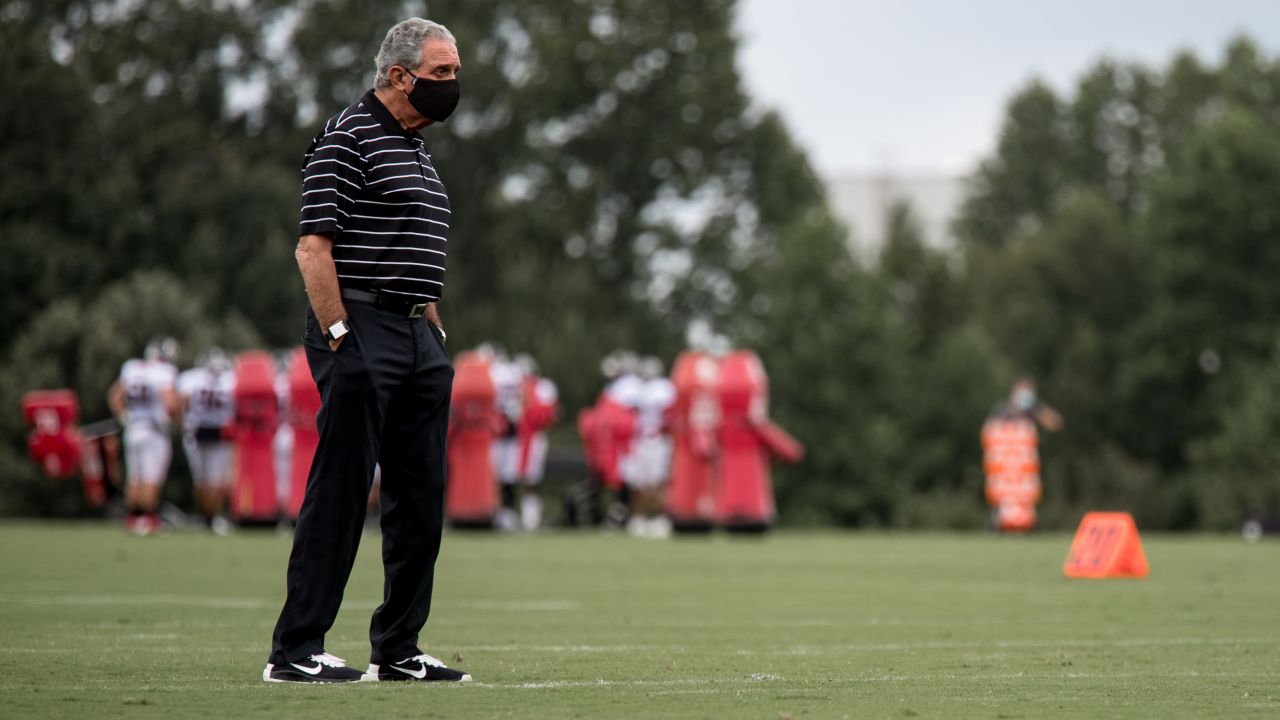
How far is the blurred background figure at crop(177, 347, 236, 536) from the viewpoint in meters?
31.1

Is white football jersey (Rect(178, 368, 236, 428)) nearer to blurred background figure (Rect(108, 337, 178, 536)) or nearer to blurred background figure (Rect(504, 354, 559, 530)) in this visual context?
blurred background figure (Rect(108, 337, 178, 536))

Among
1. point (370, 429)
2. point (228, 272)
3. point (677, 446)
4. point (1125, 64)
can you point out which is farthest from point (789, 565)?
point (1125, 64)

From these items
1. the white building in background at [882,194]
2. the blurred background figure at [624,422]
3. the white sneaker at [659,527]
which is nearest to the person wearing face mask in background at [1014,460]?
the white sneaker at [659,527]

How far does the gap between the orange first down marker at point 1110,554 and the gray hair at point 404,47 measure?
441 inches

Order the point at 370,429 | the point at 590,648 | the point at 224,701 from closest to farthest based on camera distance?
1. the point at 224,701
2. the point at 370,429
3. the point at 590,648

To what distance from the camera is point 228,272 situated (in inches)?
2103

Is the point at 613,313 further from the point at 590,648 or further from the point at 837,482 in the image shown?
the point at 590,648

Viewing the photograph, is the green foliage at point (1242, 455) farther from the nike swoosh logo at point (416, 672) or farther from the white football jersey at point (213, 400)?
the nike swoosh logo at point (416, 672)

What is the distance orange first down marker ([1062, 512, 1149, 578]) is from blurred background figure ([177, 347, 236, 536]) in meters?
15.9

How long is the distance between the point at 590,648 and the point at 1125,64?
7423 cm

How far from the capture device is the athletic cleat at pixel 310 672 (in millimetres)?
7824

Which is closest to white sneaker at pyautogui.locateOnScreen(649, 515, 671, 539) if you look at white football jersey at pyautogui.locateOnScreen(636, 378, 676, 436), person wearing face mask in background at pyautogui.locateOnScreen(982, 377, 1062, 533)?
white football jersey at pyautogui.locateOnScreen(636, 378, 676, 436)

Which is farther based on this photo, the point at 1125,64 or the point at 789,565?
the point at 1125,64

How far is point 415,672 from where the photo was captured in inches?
319
